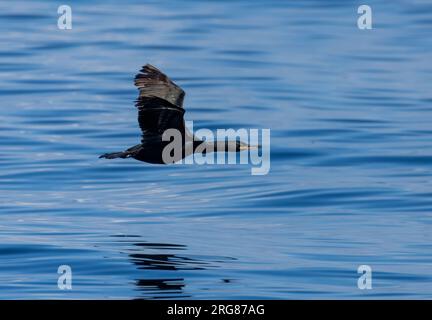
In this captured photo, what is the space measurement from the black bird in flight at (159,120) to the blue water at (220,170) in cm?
145

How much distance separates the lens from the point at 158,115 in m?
18.2

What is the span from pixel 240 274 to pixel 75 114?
472 inches

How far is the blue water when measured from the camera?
1809cm

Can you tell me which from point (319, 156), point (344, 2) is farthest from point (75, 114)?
point (344, 2)

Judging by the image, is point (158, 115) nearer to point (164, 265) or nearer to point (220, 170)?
point (164, 265)

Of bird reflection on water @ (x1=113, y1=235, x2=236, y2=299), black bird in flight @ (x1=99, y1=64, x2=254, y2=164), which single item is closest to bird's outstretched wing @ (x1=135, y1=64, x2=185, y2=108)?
black bird in flight @ (x1=99, y1=64, x2=254, y2=164)

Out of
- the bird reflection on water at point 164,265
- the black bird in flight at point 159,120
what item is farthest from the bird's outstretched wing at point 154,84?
the bird reflection on water at point 164,265

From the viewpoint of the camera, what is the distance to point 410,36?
141 feet

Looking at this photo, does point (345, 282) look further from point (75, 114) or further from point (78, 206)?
point (75, 114)

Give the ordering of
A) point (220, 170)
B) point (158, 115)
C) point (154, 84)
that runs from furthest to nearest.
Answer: point (220, 170)
point (158, 115)
point (154, 84)

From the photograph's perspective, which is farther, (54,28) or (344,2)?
(344,2)

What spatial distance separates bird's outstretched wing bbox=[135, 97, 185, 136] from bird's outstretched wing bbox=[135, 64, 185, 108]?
87mm

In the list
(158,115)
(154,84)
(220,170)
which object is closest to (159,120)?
(158,115)

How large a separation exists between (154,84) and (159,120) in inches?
24.5
